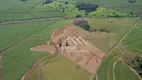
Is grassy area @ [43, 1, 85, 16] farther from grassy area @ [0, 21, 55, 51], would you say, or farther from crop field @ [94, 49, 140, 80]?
crop field @ [94, 49, 140, 80]

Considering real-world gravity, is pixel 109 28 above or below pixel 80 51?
above

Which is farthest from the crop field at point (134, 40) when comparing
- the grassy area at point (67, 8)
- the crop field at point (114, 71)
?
the grassy area at point (67, 8)

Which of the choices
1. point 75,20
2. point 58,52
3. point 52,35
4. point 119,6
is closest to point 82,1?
point 119,6

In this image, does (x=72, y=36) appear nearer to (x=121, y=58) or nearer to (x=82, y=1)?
(x=121, y=58)

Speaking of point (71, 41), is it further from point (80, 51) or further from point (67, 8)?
point (67, 8)

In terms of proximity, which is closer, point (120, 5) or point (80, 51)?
point (80, 51)

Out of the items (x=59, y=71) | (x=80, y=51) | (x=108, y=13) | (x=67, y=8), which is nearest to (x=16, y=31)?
(x=80, y=51)

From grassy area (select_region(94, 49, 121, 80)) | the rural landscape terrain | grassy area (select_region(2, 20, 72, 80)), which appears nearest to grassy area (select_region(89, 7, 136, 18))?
the rural landscape terrain
